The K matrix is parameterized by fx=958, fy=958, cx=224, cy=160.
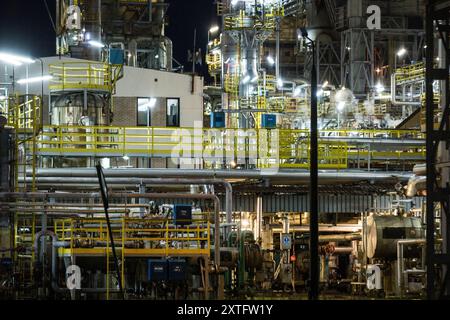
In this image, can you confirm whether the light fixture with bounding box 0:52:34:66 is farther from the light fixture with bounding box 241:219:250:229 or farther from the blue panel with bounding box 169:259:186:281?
the blue panel with bounding box 169:259:186:281

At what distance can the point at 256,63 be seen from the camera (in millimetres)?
53281

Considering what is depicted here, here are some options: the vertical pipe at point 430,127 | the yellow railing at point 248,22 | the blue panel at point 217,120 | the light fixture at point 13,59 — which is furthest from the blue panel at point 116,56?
the vertical pipe at point 430,127

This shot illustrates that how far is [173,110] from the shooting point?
46.4m

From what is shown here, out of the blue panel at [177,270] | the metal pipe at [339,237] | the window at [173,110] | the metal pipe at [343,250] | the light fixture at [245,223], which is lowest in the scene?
the metal pipe at [343,250]

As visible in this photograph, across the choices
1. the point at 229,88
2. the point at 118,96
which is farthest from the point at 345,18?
the point at 118,96

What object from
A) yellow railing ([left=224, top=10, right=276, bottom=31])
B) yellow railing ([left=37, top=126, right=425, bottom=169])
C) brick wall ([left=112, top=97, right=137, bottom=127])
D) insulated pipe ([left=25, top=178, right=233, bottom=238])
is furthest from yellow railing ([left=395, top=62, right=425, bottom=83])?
insulated pipe ([left=25, top=178, right=233, bottom=238])

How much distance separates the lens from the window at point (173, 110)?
152 feet

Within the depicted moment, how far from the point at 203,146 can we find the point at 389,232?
854cm

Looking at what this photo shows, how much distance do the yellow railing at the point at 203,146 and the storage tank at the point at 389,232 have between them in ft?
12.9

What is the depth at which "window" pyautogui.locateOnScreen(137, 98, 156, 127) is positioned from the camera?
151ft

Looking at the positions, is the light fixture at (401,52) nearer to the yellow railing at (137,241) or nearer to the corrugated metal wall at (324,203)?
the corrugated metal wall at (324,203)
